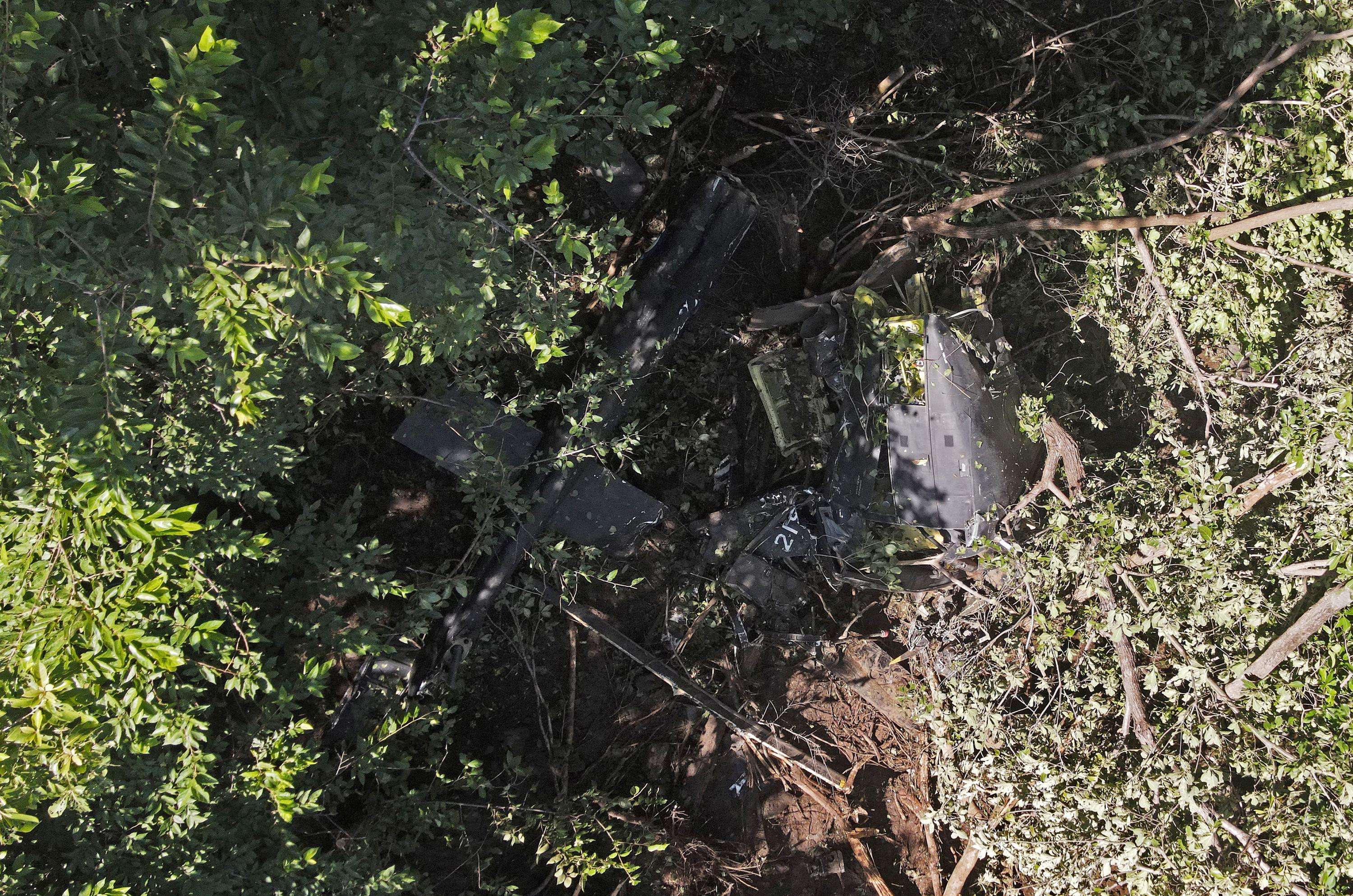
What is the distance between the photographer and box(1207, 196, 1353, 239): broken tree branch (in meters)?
4.14

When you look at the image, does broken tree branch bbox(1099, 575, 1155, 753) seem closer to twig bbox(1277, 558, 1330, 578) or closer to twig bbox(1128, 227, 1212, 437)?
twig bbox(1277, 558, 1330, 578)

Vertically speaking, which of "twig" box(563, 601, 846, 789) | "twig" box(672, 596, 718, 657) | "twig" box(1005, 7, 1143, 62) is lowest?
"twig" box(563, 601, 846, 789)

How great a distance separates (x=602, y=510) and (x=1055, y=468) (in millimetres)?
2651

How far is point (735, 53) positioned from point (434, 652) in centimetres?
405

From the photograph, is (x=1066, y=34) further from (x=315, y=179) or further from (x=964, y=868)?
(x=964, y=868)

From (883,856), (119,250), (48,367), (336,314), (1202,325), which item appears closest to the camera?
(119,250)

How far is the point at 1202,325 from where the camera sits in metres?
4.71

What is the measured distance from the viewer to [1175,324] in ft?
14.6

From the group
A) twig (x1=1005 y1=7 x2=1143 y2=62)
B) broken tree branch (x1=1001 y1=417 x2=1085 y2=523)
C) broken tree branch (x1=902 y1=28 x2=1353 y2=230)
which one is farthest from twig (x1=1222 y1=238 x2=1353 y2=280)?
broken tree branch (x1=1001 y1=417 x2=1085 y2=523)

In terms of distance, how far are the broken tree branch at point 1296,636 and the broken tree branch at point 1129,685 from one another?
445 millimetres

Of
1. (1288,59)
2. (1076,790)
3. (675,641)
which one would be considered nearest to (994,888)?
(1076,790)

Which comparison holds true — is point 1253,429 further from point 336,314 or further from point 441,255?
point 336,314

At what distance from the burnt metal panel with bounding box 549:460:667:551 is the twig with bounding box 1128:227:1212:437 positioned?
124 inches

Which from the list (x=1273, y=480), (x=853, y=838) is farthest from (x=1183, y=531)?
(x=853, y=838)
